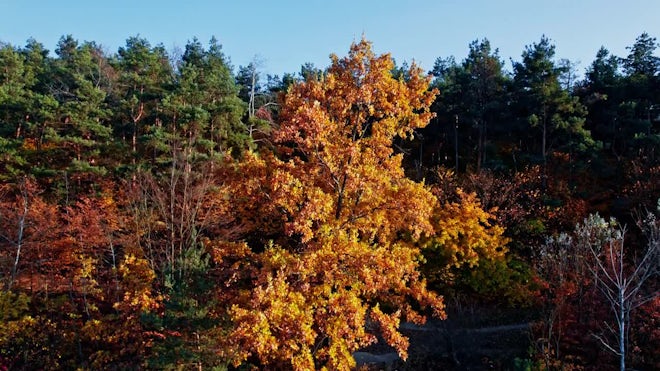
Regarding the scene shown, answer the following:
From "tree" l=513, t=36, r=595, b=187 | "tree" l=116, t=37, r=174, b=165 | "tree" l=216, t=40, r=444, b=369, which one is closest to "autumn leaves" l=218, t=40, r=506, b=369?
"tree" l=216, t=40, r=444, b=369

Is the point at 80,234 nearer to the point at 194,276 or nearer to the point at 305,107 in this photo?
the point at 194,276

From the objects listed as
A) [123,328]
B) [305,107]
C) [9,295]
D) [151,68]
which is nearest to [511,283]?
[305,107]

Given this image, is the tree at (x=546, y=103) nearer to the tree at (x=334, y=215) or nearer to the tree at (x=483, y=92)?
the tree at (x=483, y=92)

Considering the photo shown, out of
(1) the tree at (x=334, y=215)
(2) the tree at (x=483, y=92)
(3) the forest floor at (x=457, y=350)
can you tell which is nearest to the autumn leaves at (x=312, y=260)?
(1) the tree at (x=334, y=215)

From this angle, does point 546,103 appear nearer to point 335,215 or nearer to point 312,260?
point 335,215

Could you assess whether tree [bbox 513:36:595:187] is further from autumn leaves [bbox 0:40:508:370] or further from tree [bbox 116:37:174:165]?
tree [bbox 116:37:174:165]

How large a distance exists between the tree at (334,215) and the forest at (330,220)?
52 mm

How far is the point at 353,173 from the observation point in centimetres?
1068

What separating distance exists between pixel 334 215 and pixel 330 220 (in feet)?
1.15

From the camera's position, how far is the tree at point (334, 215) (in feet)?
32.0

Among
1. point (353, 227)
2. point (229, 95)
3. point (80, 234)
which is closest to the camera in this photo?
point (353, 227)

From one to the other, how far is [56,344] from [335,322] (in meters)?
10.2

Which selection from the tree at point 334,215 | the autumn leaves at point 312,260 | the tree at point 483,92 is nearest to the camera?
the tree at point 334,215

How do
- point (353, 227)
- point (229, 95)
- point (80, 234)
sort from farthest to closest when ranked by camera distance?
point (229, 95)
point (80, 234)
point (353, 227)
